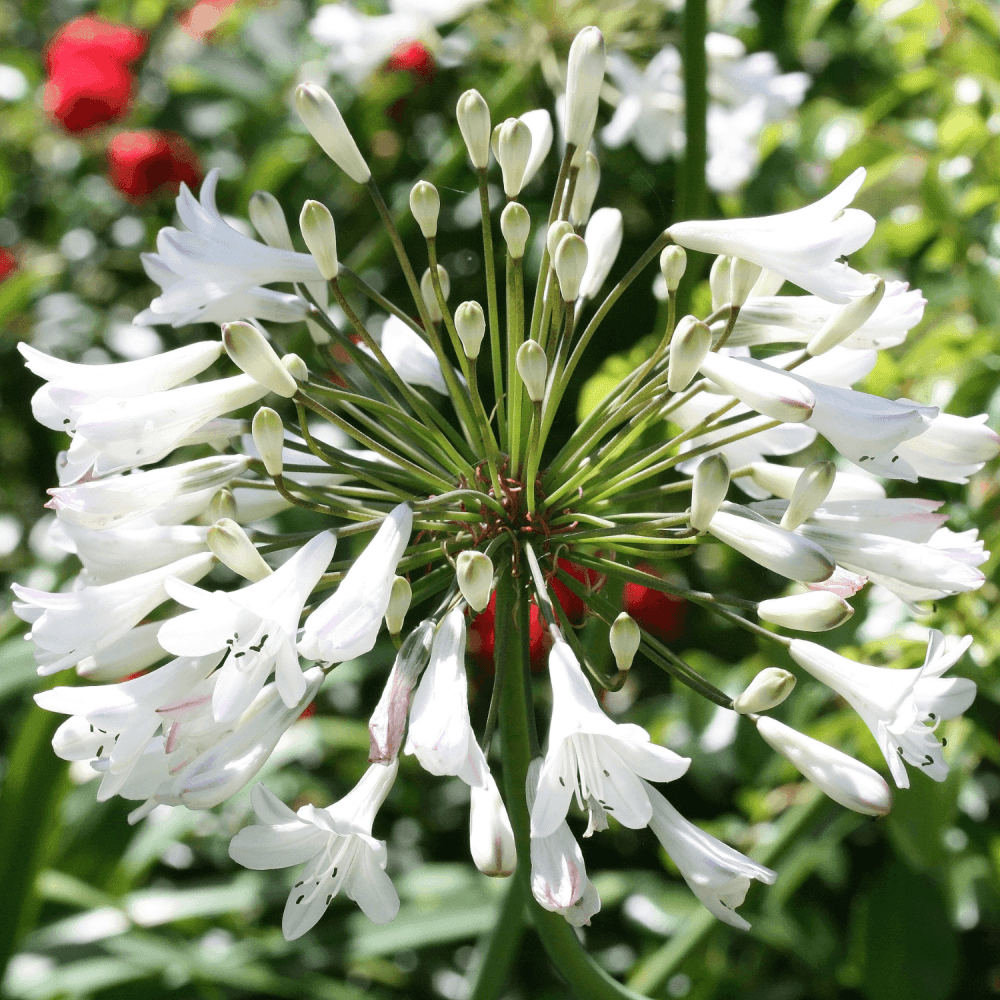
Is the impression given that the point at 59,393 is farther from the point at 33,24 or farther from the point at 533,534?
the point at 33,24

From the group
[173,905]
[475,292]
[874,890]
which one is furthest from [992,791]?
[173,905]

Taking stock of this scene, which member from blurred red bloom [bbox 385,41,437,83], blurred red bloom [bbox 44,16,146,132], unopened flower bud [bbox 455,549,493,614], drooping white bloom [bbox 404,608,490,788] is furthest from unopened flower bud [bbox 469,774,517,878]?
blurred red bloom [bbox 44,16,146,132]

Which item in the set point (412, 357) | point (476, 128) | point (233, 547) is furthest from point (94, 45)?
point (233, 547)

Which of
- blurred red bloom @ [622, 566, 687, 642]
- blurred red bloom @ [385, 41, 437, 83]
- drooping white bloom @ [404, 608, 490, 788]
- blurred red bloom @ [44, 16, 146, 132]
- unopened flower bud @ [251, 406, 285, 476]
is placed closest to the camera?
drooping white bloom @ [404, 608, 490, 788]

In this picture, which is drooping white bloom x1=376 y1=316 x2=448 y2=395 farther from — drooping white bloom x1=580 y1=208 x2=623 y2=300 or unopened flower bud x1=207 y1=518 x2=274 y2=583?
unopened flower bud x1=207 y1=518 x2=274 y2=583

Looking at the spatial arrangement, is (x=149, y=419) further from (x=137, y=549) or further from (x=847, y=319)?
(x=847, y=319)
